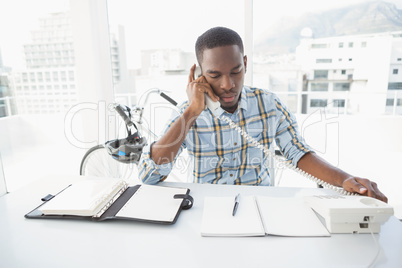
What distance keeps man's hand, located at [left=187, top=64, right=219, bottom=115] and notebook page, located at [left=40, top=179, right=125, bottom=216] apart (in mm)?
387

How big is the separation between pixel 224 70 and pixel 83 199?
0.65m

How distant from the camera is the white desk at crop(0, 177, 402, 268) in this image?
1.95ft

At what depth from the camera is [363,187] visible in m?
0.84

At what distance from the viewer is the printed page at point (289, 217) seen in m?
0.69

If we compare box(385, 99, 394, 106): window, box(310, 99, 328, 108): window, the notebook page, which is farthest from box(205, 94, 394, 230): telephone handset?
box(310, 99, 328, 108): window

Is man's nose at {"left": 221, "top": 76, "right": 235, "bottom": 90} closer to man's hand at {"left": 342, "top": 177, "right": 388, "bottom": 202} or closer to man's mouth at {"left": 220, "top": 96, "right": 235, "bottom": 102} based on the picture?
man's mouth at {"left": 220, "top": 96, "right": 235, "bottom": 102}

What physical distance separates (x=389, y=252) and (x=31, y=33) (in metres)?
3.07

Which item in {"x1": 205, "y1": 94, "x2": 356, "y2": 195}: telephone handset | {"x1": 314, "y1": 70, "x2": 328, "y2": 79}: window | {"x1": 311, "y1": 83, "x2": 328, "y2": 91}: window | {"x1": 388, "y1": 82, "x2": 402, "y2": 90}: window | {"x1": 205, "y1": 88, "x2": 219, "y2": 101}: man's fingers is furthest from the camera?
{"x1": 311, "y1": 83, "x2": 328, "y2": 91}: window

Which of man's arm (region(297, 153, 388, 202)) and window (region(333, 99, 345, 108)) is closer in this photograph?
man's arm (region(297, 153, 388, 202))

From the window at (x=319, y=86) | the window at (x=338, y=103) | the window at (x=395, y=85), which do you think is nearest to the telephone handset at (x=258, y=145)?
the window at (x=395, y=85)

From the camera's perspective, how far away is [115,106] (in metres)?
1.75

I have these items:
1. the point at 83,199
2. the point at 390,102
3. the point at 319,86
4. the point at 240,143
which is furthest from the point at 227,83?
the point at 390,102

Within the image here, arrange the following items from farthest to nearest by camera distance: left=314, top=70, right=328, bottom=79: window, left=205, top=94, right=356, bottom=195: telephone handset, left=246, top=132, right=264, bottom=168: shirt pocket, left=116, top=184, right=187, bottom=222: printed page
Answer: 1. left=314, top=70, right=328, bottom=79: window
2. left=246, top=132, right=264, bottom=168: shirt pocket
3. left=205, top=94, right=356, bottom=195: telephone handset
4. left=116, top=184, right=187, bottom=222: printed page

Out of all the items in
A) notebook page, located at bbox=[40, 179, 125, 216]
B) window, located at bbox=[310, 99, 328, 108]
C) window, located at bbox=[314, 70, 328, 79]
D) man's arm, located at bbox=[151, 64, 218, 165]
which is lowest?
notebook page, located at bbox=[40, 179, 125, 216]
